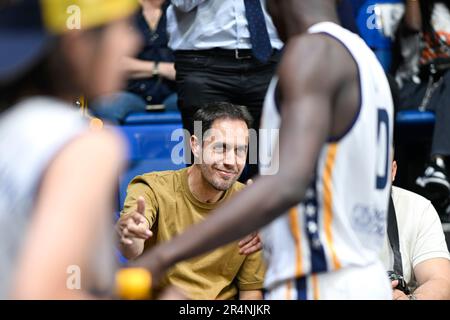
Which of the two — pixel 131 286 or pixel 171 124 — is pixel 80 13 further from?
pixel 171 124

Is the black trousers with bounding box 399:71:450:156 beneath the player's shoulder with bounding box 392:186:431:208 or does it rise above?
above

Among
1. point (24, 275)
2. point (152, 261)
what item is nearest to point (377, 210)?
point (152, 261)

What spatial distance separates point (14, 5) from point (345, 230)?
1138 mm

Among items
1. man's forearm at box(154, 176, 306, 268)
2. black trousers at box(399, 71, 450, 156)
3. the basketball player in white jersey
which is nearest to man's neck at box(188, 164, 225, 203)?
black trousers at box(399, 71, 450, 156)

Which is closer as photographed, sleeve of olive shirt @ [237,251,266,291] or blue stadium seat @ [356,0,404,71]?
sleeve of olive shirt @ [237,251,266,291]

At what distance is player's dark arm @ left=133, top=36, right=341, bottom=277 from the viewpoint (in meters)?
2.33

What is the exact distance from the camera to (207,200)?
15.7 ft

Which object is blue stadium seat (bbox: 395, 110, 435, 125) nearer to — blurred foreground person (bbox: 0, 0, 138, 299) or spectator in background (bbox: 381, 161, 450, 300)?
spectator in background (bbox: 381, 161, 450, 300)

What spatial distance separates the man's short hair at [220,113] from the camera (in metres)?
4.95

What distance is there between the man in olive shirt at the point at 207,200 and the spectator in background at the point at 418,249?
0.68m

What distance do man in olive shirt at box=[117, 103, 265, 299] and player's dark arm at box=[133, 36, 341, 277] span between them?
199cm

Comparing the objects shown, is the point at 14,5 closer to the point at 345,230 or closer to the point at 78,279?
the point at 78,279

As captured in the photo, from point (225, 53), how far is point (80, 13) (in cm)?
Result: 342

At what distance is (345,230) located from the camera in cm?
259
